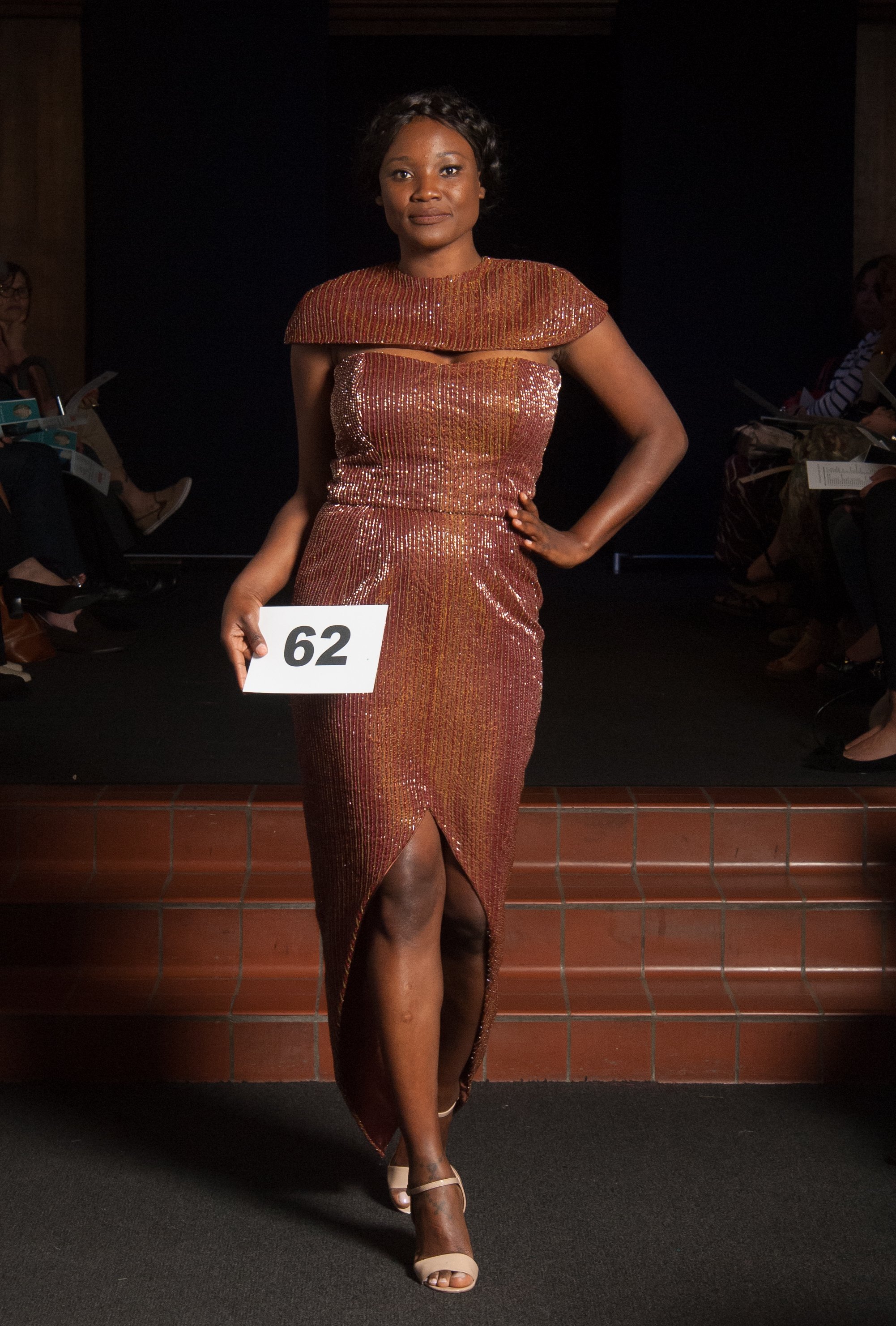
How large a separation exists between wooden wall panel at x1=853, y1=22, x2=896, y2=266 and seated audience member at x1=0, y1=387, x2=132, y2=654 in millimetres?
5058

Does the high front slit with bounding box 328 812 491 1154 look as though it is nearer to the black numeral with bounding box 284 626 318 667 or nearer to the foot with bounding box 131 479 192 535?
the black numeral with bounding box 284 626 318 667

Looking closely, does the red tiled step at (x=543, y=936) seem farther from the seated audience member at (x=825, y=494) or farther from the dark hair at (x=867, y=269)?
the dark hair at (x=867, y=269)

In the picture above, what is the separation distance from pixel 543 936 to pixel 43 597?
9.13 feet

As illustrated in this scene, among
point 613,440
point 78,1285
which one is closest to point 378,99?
point 613,440

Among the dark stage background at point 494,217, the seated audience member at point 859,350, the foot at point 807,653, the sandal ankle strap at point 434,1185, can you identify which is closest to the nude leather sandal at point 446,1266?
the sandal ankle strap at point 434,1185

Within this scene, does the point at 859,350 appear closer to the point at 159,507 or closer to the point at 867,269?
the point at 867,269

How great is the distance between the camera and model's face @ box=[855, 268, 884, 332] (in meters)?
4.72

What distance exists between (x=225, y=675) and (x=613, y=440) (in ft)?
13.3

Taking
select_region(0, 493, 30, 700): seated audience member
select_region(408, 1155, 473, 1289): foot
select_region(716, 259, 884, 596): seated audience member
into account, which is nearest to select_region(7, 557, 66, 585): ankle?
select_region(0, 493, 30, 700): seated audience member

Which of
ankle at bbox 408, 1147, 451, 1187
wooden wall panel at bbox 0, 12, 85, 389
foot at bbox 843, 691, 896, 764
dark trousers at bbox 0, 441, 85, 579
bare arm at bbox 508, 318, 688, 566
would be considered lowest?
ankle at bbox 408, 1147, 451, 1187

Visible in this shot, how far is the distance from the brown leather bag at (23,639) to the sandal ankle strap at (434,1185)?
308cm

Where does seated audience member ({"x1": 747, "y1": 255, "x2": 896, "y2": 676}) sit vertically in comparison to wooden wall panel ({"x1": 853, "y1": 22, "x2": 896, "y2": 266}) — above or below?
below

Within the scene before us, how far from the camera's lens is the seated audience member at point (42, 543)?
465 centimetres

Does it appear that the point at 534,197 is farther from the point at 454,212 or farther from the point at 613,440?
the point at 454,212
